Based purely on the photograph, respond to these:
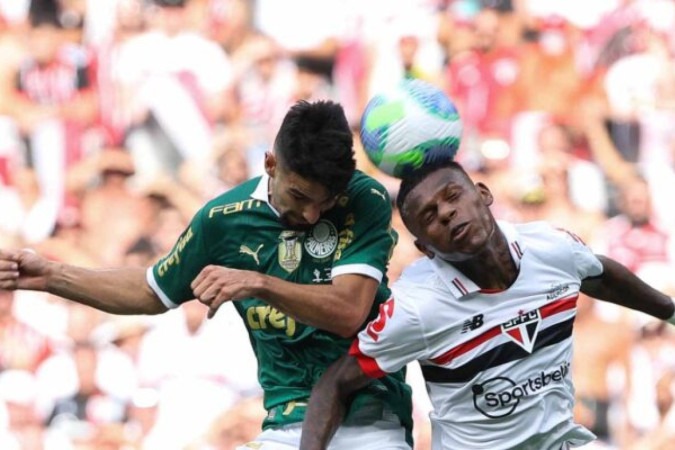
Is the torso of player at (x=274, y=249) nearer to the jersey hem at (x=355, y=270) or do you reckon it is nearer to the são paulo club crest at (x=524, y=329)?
the jersey hem at (x=355, y=270)

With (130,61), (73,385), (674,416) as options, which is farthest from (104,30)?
(674,416)

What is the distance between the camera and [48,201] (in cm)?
1048

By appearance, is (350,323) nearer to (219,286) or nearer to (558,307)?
(219,286)

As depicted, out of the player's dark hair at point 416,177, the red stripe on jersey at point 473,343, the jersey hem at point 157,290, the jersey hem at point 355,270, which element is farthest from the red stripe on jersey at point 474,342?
the jersey hem at point 157,290

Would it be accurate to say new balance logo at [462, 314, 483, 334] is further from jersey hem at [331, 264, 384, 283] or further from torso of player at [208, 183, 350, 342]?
torso of player at [208, 183, 350, 342]

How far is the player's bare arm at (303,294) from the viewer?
4.45 m

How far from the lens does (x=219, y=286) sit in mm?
4445

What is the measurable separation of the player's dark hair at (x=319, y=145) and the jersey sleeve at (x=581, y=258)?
2.75 feet

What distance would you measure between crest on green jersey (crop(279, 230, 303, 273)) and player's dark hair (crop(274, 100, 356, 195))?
344 mm

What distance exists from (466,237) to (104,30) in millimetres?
6657

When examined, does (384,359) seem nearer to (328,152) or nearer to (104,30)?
(328,152)

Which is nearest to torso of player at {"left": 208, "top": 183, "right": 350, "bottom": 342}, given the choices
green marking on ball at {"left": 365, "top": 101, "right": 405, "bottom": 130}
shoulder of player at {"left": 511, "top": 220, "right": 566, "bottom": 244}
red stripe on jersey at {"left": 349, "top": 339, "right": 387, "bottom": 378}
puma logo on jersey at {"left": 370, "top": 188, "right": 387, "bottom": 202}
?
puma logo on jersey at {"left": 370, "top": 188, "right": 387, "bottom": 202}

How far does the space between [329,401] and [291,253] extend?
1.80 feet

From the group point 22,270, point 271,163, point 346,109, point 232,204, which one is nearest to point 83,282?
point 22,270
